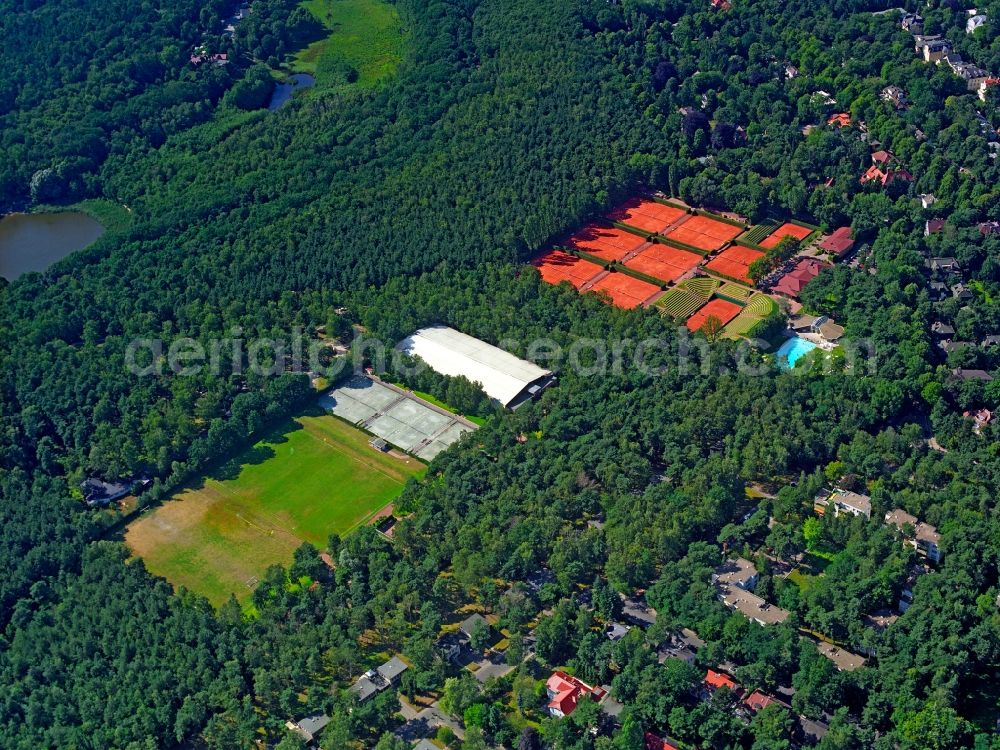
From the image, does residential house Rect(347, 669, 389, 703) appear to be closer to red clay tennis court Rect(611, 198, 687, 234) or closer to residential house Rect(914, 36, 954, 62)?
red clay tennis court Rect(611, 198, 687, 234)

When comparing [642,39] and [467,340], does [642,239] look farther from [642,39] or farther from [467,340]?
[642,39]

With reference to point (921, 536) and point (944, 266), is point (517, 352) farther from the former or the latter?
point (944, 266)

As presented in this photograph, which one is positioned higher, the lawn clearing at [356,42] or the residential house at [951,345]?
the lawn clearing at [356,42]

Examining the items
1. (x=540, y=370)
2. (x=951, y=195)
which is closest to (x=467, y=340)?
(x=540, y=370)

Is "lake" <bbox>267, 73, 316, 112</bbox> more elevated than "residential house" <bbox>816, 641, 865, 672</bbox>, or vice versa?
"lake" <bbox>267, 73, 316, 112</bbox>

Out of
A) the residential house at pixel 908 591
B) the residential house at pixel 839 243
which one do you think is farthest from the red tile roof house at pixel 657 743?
the residential house at pixel 839 243

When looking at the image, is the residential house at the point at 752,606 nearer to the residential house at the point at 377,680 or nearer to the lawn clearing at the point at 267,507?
the residential house at the point at 377,680

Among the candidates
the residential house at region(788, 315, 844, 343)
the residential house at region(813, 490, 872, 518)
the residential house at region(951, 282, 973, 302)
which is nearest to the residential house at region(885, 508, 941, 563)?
the residential house at region(813, 490, 872, 518)
